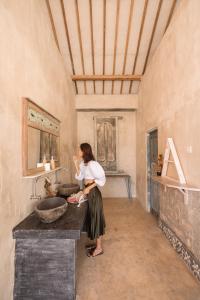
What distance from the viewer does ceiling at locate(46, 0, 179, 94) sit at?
3.09 meters

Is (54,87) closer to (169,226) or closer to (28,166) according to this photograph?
(28,166)

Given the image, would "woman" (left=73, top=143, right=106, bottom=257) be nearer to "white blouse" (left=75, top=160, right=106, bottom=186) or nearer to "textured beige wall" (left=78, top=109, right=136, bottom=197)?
"white blouse" (left=75, top=160, right=106, bottom=186)

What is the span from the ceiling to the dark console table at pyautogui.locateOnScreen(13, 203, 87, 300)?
3.41 metres

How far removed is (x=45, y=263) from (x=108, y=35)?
3.96 meters

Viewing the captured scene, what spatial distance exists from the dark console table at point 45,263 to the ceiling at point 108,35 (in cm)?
341

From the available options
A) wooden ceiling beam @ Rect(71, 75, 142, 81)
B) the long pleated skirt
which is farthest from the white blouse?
wooden ceiling beam @ Rect(71, 75, 142, 81)

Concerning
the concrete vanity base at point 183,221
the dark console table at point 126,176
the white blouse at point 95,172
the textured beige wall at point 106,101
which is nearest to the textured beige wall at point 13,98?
the white blouse at point 95,172

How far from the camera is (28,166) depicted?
6.21 ft

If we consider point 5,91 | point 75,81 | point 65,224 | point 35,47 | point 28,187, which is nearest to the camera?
point 5,91

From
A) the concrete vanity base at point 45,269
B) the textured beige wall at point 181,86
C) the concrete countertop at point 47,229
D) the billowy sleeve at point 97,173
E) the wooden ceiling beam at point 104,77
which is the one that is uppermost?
the wooden ceiling beam at point 104,77

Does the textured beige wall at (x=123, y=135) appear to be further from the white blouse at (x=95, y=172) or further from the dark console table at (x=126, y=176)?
the white blouse at (x=95, y=172)

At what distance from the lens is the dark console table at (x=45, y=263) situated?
1.62 metres

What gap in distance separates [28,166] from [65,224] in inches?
27.7

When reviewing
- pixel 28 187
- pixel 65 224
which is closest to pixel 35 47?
pixel 28 187
